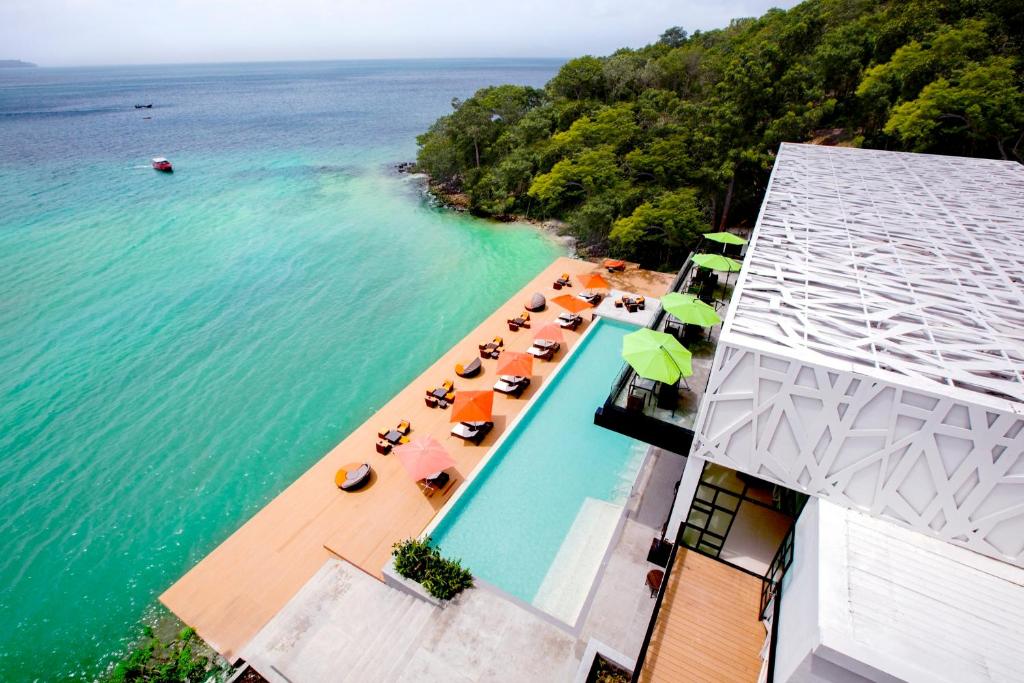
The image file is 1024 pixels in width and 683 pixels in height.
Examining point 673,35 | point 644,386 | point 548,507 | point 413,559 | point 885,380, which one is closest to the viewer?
point 885,380

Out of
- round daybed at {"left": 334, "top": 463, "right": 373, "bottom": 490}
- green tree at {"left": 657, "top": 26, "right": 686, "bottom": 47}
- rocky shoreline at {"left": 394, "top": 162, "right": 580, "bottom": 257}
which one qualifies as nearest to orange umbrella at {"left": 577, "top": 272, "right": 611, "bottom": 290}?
rocky shoreline at {"left": 394, "top": 162, "right": 580, "bottom": 257}

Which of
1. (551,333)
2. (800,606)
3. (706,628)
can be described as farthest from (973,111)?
(706,628)

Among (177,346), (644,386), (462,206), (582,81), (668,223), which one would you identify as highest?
(582,81)

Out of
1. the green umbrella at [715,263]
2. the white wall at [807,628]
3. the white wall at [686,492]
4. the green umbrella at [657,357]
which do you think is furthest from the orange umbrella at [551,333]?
the white wall at [807,628]

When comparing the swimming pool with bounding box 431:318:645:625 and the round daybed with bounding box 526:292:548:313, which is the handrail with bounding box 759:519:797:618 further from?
the round daybed with bounding box 526:292:548:313

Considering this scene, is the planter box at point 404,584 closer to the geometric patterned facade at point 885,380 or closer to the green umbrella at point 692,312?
the geometric patterned facade at point 885,380

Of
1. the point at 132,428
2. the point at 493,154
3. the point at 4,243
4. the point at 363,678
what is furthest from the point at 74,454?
the point at 493,154

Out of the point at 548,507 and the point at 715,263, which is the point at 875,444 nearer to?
the point at 548,507
